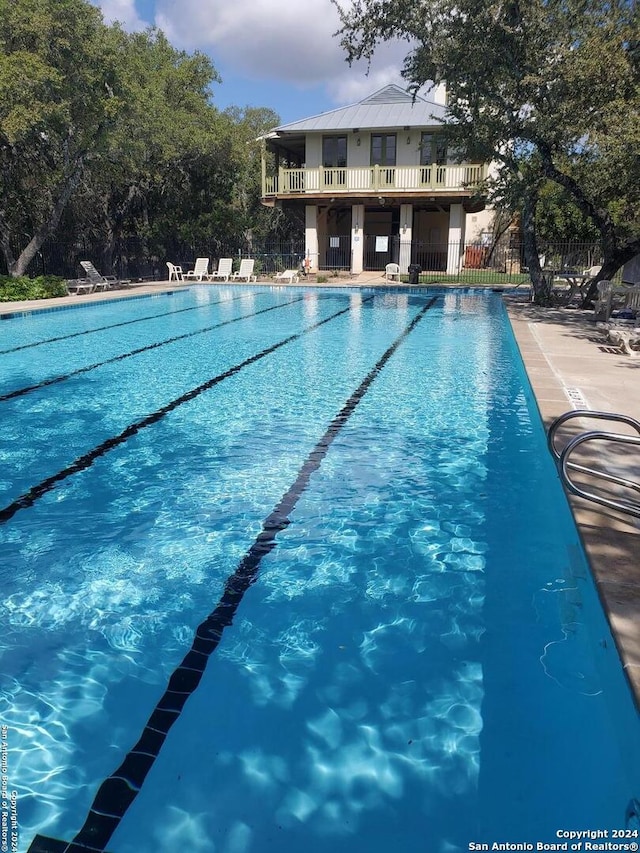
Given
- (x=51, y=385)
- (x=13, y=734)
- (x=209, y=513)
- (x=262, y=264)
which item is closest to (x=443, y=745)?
(x=13, y=734)

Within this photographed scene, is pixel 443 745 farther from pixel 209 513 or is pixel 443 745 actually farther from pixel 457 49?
pixel 457 49

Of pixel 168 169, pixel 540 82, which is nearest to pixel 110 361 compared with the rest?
pixel 540 82

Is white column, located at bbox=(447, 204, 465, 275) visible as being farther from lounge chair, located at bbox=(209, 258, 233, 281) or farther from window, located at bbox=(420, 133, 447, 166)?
lounge chair, located at bbox=(209, 258, 233, 281)

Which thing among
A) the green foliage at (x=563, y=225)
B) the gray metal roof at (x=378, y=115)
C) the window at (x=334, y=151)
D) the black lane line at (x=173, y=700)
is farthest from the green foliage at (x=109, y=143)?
the black lane line at (x=173, y=700)

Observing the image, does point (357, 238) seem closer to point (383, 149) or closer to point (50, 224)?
point (383, 149)

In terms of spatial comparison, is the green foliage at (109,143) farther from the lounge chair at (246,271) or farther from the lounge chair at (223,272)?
the lounge chair at (246,271)

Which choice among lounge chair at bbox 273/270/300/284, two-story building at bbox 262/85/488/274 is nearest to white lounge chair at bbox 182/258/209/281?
lounge chair at bbox 273/270/300/284

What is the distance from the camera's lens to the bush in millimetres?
17938

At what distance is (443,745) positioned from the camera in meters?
2.65

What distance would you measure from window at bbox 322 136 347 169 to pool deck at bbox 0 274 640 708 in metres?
15.2

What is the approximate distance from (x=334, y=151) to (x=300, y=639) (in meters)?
28.7

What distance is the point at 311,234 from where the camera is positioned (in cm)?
2805

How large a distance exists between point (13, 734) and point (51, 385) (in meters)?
6.78

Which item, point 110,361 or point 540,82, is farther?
point 540,82
